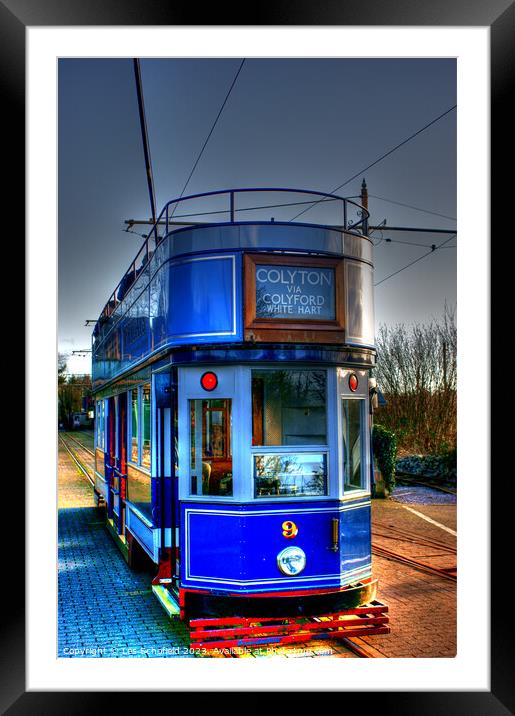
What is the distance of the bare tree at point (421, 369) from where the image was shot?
957 centimetres

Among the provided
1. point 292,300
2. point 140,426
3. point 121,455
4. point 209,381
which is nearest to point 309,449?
point 209,381

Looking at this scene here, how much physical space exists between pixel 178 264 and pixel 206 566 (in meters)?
2.39

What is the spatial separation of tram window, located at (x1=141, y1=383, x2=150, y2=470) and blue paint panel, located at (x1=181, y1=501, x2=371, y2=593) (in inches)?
73.2

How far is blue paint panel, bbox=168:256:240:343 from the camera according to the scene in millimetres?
5496

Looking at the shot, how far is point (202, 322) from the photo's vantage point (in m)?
5.59

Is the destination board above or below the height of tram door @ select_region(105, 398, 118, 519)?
above

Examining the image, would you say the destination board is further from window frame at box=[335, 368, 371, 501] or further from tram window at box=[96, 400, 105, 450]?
tram window at box=[96, 400, 105, 450]

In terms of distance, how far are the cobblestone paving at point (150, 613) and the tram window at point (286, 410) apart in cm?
159

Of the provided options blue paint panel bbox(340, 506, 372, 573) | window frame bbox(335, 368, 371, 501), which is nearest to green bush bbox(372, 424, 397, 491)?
window frame bbox(335, 368, 371, 501)

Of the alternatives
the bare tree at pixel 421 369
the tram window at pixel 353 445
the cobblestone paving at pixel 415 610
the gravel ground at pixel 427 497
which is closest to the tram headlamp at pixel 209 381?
the tram window at pixel 353 445

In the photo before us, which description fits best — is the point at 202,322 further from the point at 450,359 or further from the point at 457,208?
the point at 450,359

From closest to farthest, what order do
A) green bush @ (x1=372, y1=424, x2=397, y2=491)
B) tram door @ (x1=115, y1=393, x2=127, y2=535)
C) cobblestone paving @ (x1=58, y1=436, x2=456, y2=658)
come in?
cobblestone paving @ (x1=58, y1=436, x2=456, y2=658), tram door @ (x1=115, y1=393, x2=127, y2=535), green bush @ (x1=372, y1=424, x2=397, y2=491)

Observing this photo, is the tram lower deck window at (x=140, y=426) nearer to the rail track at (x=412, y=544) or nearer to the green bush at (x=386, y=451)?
the rail track at (x=412, y=544)
